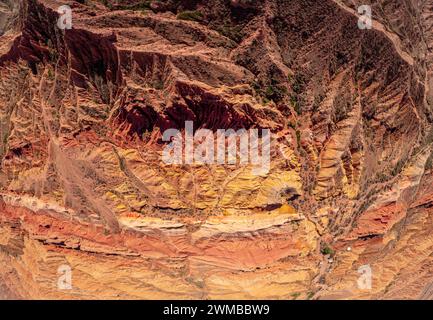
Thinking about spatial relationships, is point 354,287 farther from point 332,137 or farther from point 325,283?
point 332,137

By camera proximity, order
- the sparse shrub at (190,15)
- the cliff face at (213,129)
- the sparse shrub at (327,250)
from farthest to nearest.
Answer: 1. the sparse shrub at (327,250)
2. the cliff face at (213,129)
3. the sparse shrub at (190,15)

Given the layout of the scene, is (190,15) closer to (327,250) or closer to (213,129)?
(213,129)

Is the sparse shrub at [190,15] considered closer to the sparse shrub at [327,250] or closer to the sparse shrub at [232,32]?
the sparse shrub at [232,32]

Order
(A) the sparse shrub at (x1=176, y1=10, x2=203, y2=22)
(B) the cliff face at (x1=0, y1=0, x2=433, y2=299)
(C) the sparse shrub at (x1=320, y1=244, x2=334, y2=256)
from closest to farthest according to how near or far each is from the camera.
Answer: (A) the sparse shrub at (x1=176, y1=10, x2=203, y2=22) < (B) the cliff face at (x1=0, y1=0, x2=433, y2=299) < (C) the sparse shrub at (x1=320, y1=244, x2=334, y2=256)

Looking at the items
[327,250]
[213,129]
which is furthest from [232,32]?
[327,250]

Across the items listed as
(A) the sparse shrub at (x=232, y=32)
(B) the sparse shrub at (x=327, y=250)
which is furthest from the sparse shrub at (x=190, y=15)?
(B) the sparse shrub at (x=327, y=250)

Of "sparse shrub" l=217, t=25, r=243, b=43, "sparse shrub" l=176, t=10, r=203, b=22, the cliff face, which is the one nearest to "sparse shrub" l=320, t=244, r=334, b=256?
the cliff face

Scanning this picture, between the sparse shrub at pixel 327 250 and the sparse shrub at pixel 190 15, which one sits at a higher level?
the sparse shrub at pixel 190 15

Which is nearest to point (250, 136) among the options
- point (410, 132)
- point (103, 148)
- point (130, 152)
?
point (130, 152)

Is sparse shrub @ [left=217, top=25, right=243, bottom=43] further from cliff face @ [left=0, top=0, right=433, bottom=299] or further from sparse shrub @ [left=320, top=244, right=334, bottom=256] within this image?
sparse shrub @ [left=320, top=244, right=334, bottom=256]
